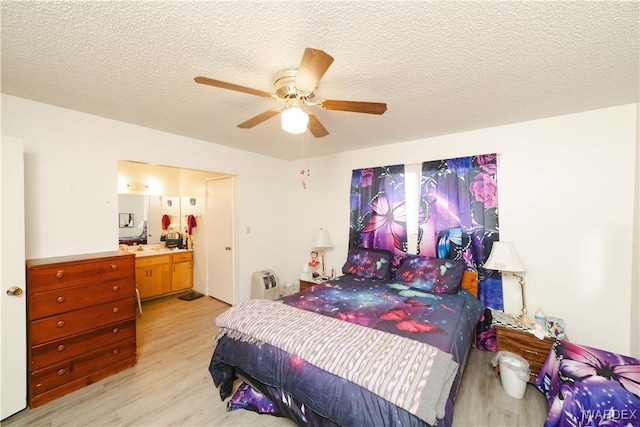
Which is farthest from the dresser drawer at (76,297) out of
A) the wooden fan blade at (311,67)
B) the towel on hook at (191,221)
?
the wooden fan blade at (311,67)

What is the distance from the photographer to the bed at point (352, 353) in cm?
120

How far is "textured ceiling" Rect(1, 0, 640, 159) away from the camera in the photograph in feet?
3.74

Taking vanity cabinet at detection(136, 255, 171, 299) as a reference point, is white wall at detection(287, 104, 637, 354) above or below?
above

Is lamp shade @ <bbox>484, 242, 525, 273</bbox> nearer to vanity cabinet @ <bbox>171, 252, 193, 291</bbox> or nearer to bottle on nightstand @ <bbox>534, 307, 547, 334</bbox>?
bottle on nightstand @ <bbox>534, 307, 547, 334</bbox>

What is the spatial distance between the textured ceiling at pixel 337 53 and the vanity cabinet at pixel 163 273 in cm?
245

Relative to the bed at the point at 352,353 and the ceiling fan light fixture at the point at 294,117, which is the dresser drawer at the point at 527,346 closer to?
the bed at the point at 352,353

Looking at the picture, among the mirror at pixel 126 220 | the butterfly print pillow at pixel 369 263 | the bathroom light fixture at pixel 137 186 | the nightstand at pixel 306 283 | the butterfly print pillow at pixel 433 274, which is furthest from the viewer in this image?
the bathroom light fixture at pixel 137 186

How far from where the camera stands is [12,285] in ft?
5.72

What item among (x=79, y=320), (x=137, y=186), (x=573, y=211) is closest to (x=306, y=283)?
(x=79, y=320)

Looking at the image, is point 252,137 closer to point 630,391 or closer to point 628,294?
point 630,391

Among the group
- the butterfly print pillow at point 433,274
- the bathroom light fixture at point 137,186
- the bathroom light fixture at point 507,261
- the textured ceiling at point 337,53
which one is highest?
the textured ceiling at point 337,53

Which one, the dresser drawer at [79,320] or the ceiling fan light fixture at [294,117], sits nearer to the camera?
the ceiling fan light fixture at [294,117]

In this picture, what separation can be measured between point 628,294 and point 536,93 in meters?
1.89

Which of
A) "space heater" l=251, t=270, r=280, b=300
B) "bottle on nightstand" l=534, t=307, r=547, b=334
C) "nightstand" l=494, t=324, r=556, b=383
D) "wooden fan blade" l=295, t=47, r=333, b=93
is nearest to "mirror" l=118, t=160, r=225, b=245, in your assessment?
"space heater" l=251, t=270, r=280, b=300
